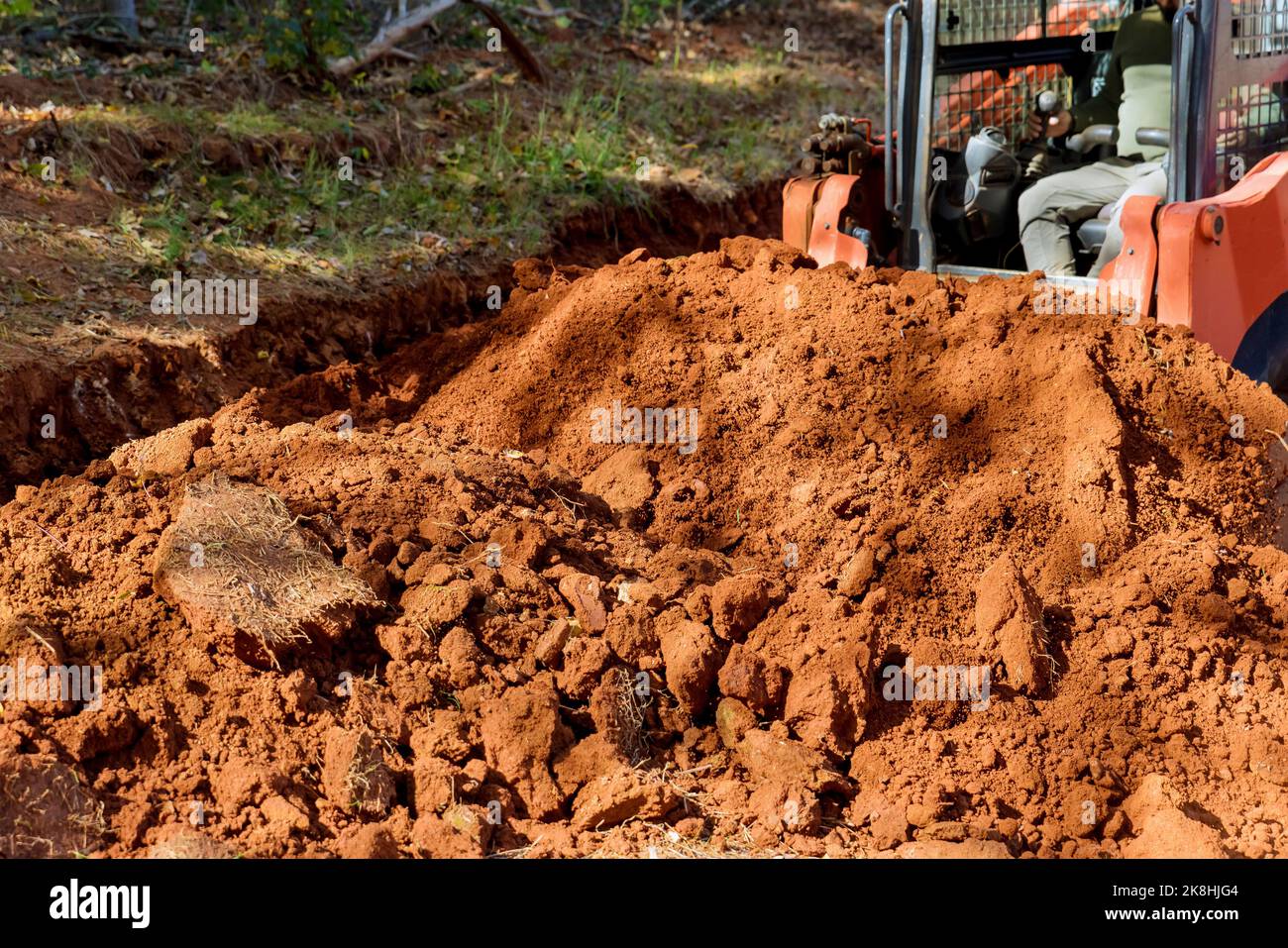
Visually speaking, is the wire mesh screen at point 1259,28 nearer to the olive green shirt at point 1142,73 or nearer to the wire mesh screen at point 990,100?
the olive green shirt at point 1142,73

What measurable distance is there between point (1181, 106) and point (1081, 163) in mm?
1095

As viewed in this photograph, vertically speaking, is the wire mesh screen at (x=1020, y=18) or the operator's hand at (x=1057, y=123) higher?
the wire mesh screen at (x=1020, y=18)

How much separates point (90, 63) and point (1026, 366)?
547 cm

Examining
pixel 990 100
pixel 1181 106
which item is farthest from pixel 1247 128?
pixel 990 100

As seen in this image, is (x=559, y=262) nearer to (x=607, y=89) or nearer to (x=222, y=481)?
(x=607, y=89)

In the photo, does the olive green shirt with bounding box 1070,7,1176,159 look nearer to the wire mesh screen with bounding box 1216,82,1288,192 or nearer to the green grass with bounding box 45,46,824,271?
the wire mesh screen with bounding box 1216,82,1288,192

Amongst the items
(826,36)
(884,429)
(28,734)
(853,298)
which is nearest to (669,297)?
(853,298)

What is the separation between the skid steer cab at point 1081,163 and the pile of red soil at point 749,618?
35 centimetres

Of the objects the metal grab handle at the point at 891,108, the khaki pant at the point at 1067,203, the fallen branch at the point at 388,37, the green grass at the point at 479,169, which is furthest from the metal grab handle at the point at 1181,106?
the fallen branch at the point at 388,37

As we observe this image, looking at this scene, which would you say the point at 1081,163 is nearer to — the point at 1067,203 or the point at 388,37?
the point at 1067,203

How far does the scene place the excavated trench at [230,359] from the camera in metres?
4.96

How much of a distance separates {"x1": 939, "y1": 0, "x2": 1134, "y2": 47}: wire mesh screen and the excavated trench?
7.78 feet

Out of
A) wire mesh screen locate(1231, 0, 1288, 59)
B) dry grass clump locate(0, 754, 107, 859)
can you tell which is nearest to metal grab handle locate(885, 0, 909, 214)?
wire mesh screen locate(1231, 0, 1288, 59)

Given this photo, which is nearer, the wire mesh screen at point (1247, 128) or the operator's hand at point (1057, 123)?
the wire mesh screen at point (1247, 128)
